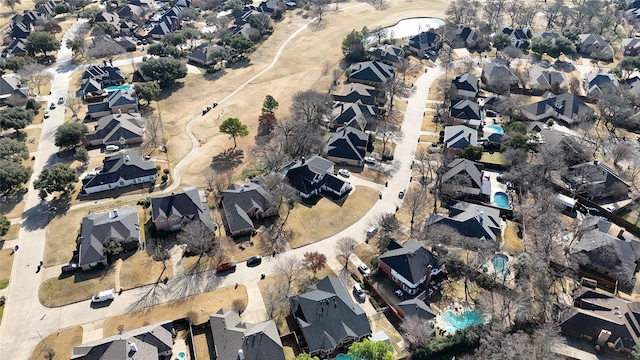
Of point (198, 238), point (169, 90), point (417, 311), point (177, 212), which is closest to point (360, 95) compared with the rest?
point (169, 90)

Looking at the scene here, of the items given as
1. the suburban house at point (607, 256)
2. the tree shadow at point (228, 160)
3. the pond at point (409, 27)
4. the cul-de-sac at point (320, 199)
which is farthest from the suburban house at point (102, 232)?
the pond at point (409, 27)

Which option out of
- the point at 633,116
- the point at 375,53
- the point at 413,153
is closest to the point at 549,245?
the point at 413,153

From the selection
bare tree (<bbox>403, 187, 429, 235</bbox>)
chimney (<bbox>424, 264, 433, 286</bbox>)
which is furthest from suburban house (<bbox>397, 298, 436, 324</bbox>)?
bare tree (<bbox>403, 187, 429, 235</bbox>)

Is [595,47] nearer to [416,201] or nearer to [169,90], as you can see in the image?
[416,201]

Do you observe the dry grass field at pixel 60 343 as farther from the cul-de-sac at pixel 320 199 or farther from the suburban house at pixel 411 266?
the suburban house at pixel 411 266

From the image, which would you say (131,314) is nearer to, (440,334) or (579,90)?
Answer: (440,334)

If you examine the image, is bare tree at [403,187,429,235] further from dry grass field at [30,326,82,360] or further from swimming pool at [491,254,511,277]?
dry grass field at [30,326,82,360]

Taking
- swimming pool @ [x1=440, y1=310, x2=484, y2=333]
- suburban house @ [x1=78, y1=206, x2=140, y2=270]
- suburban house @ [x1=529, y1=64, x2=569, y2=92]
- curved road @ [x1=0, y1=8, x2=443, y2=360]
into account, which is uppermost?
suburban house @ [x1=529, y1=64, x2=569, y2=92]
